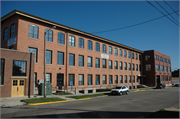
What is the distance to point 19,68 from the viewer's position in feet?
70.0

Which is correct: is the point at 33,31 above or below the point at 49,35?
above

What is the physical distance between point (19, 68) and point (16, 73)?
82 cm

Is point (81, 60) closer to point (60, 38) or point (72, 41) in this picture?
point (72, 41)

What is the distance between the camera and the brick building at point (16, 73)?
19.7 m

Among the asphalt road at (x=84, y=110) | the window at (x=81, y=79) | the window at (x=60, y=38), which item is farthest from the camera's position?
the window at (x=81, y=79)

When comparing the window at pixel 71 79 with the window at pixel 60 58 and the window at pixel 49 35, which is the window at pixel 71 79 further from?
the window at pixel 49 35

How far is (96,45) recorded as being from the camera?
133 feet

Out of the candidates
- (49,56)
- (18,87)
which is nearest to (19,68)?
(18,87)

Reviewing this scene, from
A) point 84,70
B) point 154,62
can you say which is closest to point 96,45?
point 84,70

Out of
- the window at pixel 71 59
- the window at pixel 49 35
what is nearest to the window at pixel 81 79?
the window at pixel 71 59

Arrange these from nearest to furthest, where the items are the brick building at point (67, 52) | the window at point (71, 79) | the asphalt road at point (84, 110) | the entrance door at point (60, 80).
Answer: the asphalt road at point (84, 110) < the brick building at point (67, 52) < the entrance door at point (60, 80) < the window at point (71, 79)

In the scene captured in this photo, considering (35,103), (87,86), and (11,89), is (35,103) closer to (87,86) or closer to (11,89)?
(11,89)

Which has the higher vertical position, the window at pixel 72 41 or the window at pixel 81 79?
the window at pixel 72 41

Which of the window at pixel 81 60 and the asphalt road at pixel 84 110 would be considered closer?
the asphalt road at pixel 84 110
